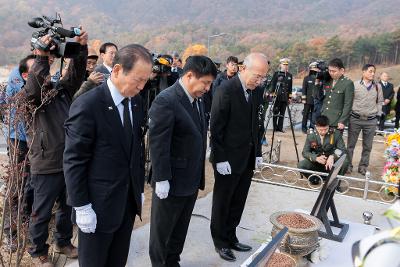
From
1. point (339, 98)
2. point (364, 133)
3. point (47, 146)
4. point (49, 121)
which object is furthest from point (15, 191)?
point (364, 133)

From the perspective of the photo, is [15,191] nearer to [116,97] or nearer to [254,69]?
[116,97]

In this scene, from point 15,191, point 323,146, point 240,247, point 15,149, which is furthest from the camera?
point 323,146

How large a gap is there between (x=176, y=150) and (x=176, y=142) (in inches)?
2.3

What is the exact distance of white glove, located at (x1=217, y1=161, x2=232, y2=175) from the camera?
3316 millimetres

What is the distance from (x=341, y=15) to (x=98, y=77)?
109189 millimetres

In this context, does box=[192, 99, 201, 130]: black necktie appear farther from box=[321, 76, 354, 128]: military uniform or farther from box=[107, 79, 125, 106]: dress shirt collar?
box=[321, 76, 354, 128]: military uniform

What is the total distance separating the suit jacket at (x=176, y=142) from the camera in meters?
2.73

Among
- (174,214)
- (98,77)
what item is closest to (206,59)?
(98,77)

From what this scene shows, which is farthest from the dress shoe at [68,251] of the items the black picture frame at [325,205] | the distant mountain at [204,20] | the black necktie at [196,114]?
the distant mountain at [204,20]

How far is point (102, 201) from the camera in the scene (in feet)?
Result: 7.32

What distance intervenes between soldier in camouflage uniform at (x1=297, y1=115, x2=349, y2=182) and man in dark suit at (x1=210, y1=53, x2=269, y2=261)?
2.09 meters

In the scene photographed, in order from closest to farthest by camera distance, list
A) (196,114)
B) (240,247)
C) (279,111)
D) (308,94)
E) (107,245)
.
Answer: (107,245) → (196,114) → (240,247) → (279,111) → (308,94)

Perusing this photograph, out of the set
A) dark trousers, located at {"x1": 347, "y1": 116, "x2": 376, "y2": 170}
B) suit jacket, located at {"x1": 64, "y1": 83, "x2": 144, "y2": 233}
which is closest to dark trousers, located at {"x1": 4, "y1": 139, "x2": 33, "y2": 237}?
suit jacket, located at {"x1": 64, "y1": 83, "x2": 144, "y2": 233}

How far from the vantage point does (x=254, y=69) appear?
127 inches
